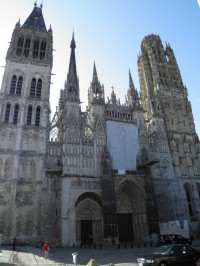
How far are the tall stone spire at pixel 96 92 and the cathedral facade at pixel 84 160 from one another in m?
0.15

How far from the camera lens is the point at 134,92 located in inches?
1501

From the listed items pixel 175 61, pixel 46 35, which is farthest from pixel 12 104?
pixel 175 61

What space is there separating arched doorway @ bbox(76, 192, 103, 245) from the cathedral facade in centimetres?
11

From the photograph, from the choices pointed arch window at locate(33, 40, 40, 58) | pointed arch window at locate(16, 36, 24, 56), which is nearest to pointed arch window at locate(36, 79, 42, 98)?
pointed arch window at locate(33, 40, 40, 58)

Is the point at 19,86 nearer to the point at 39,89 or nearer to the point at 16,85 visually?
the point at 16,85

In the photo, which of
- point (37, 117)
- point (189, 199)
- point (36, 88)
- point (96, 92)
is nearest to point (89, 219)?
point (37, 117)

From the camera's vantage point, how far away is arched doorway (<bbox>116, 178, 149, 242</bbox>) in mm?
28672

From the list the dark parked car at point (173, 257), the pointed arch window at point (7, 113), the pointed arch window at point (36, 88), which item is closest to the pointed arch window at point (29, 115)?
the pointed arch window at point (36, 88)

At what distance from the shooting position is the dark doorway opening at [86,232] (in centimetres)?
2661

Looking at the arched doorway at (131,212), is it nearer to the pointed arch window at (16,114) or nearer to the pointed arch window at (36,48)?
the pointed arch window at (16,114)

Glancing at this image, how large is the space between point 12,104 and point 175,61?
111 ft

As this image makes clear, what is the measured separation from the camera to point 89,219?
27828 millimetres

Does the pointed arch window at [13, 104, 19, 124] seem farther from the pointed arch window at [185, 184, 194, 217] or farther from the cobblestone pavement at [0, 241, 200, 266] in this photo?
the pointed arch window at [185, 184, 194, 217]

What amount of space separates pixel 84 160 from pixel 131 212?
9.21m
